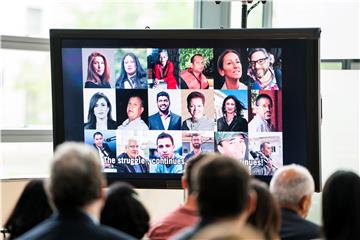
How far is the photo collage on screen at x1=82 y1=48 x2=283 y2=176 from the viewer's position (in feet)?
13.7

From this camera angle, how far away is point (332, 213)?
2.56m

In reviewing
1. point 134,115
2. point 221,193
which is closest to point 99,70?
point 134,115

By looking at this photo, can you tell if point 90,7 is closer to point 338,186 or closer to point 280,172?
point 280,172

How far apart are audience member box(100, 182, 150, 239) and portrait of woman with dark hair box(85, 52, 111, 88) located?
1.64m

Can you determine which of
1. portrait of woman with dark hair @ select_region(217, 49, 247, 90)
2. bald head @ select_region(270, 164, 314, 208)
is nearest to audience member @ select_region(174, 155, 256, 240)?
bald head @ select_region(270, 164, 314, 208)

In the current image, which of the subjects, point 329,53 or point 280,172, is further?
point 329,53

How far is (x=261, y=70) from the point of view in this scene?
4.14m

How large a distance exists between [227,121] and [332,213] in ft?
5.60

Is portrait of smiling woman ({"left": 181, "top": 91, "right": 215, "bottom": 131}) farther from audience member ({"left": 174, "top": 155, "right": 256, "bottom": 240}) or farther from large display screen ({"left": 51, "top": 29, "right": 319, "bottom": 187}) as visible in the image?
audience member ({"left": 174, "top": 155, "right": 256, "bottom": 240})

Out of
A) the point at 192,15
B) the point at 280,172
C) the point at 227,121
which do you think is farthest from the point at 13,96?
the point at 280,172

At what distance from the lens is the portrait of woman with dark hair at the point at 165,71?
4219mm

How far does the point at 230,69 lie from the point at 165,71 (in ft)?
1.36

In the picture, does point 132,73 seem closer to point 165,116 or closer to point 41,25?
point 165,116

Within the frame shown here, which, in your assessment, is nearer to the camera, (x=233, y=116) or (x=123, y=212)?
(x=123, y=212)
